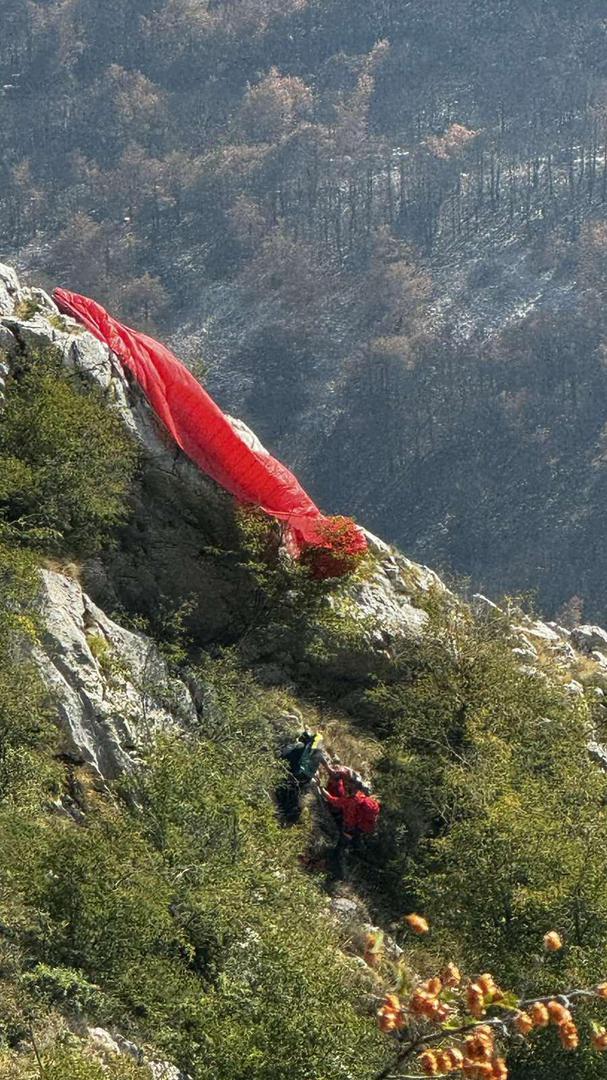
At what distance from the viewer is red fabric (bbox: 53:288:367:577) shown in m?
19.0

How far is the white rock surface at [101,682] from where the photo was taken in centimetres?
1419

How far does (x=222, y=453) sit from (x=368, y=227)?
113023 millimetres

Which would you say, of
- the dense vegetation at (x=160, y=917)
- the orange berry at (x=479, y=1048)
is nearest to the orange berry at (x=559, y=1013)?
the orange berry at (x=479, y=1048)

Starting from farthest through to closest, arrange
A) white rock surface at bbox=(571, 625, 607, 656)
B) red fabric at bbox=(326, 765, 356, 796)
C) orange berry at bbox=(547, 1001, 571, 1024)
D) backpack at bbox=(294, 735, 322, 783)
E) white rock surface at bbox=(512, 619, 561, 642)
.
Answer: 1. white rock surface at bbox=(571, 625, 607, 656)
2. white rock surface at bbox=(512, 619, 561, 642)
3. red fabric at bbox=(326, 765, 356, 796)
4. backpack at bbox=(294, 735, 322, 783)
5. orange berry at bbox=(547, 1001, 571, 1024)

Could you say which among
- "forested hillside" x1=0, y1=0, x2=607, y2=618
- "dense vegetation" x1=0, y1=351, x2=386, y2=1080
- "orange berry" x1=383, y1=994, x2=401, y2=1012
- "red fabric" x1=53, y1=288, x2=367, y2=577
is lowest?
"forested hillside" x1=0, y1=0, x2=607, y2=618

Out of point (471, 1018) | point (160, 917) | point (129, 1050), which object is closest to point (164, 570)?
point (160, 917)

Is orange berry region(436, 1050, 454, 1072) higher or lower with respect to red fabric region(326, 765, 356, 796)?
higher

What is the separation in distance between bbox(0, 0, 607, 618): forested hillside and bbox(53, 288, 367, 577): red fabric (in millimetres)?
66016

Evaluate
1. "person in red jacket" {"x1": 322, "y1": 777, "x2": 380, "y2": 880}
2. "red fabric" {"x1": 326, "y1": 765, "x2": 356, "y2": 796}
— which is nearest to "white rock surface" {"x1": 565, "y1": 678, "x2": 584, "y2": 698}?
"red fabric" {"x1": 326, "y1": 765, "x2": 356, "y2": 796}

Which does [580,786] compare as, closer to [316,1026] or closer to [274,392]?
[316,1026]

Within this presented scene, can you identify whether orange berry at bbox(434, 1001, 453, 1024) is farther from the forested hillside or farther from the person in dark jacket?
the forested hillside

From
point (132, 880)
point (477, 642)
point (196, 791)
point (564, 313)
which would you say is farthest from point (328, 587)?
point (564, 313)

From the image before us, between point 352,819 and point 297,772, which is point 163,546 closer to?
point 297,772

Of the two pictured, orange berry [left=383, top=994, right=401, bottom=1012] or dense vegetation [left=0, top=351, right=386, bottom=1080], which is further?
dense vegetation [left=0, top=351, right=386, bottom=1080]
